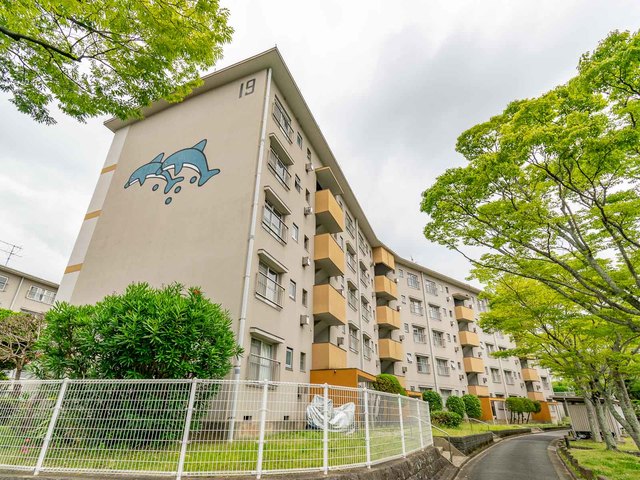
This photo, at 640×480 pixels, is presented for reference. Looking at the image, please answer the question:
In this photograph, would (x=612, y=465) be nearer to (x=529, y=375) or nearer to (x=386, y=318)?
(x=386, y=318)

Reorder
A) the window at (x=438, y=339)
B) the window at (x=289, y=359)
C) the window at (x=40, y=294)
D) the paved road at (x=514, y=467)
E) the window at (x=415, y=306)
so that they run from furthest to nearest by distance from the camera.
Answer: the window at (x=415, y=306) < the window at (x=438, y=339) < the window at (x=40, y=294) < the window at (x=289, y=359) < the paved road at (x=514, y=467)

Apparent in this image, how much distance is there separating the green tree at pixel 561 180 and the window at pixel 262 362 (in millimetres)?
7091

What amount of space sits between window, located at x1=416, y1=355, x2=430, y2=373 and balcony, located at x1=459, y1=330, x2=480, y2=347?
6.29 meters

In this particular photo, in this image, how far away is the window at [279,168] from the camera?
15508mm

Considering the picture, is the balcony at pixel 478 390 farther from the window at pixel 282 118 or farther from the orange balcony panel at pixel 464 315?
the window at pixel 282 118

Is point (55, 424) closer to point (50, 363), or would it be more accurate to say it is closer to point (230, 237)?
point (50, 363)

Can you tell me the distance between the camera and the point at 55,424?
582cm

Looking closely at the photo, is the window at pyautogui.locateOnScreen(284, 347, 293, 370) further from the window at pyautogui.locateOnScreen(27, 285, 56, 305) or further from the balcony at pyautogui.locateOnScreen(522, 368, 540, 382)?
the balcony at pyautogui.locateOnScreen(522, 368, 540, 382)

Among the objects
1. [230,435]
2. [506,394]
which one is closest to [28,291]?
[230,435]

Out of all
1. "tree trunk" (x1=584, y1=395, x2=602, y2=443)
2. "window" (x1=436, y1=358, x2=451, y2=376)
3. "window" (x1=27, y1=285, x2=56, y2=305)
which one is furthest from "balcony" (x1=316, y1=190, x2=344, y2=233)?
"window" (x1=27, y1=285, x2=56, y2=305)

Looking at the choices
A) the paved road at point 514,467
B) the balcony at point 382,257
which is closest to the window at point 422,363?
the balcony at point 382,257

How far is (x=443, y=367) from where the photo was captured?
3306 cm

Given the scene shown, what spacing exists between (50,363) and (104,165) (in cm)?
1335

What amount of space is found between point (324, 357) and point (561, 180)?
11.6 metres
